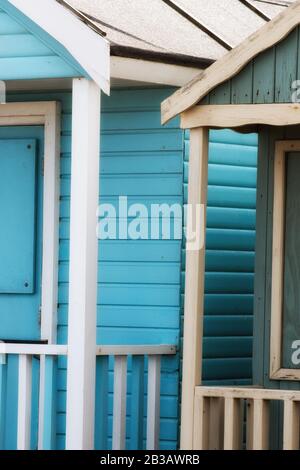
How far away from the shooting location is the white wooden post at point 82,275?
7660mm

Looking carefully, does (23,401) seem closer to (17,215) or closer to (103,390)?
(103,390)

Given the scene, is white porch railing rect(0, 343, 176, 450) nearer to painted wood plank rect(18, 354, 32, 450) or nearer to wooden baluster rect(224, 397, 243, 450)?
painted wood plank rect(18, 354, 32, 450)

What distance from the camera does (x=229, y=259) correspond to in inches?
368

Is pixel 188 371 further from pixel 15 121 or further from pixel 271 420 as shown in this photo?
pixel 15 121

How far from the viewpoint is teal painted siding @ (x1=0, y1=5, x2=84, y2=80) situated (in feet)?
25.3

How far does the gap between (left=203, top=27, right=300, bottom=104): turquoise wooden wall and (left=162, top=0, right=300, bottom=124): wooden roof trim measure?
50 mm

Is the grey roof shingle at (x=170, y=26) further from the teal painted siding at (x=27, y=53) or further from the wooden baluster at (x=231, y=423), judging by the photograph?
the wooden baluster at (x=231, y=423)

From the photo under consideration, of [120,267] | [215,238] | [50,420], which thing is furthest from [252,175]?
[50,420]

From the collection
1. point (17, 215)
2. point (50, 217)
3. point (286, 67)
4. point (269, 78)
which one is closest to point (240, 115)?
point (269, 78)

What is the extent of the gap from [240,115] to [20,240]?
2333 millimetres

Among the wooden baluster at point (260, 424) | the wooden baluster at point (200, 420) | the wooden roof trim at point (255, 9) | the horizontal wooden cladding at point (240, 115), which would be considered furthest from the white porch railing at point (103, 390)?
the wooden roof trim at point (255, 9)

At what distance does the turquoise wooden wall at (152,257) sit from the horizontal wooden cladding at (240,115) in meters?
1.19

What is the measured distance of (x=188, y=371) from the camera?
7.61 metres

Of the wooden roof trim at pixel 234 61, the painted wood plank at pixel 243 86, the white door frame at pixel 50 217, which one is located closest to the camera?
the wooden roof trim at pixel 234 61
